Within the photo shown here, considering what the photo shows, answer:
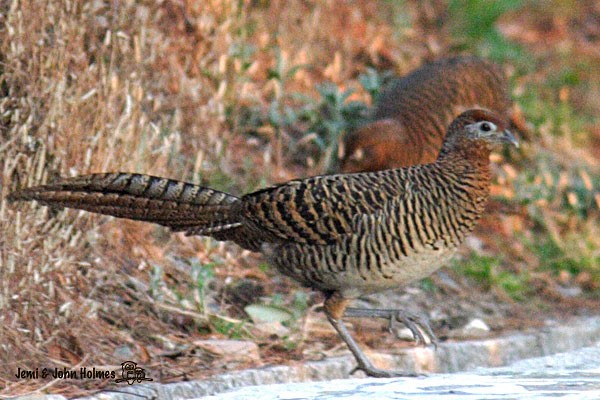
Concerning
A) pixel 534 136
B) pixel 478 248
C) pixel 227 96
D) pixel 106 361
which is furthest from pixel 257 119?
pixel 106 361

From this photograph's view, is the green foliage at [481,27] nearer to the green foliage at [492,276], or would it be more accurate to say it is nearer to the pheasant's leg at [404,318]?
the green foliage at [492,276]

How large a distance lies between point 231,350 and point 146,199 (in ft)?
2.61

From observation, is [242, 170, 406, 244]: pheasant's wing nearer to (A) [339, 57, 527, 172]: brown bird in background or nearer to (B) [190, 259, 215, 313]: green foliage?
(B) [190, 259, 215, 313]: green foliage

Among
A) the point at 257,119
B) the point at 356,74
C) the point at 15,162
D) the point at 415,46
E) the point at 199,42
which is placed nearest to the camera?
the point at 15,162

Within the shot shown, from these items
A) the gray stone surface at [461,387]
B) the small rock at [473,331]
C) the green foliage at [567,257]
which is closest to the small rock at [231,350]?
the gray stone surface at [461,387]

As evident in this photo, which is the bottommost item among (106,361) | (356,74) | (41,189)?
(106,361)

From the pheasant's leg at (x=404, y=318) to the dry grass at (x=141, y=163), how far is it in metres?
0.49

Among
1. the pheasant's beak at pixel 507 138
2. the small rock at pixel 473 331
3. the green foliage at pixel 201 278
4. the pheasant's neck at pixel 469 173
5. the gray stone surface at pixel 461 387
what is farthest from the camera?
the small rock at pixel 473 331

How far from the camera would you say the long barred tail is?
5086mm

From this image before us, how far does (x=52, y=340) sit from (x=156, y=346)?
58 cm

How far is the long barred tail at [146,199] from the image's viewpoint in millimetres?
5086

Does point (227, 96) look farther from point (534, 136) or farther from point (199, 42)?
point (534, 136)

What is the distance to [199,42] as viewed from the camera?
783 cm

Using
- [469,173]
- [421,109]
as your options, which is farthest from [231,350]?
[421,109]
